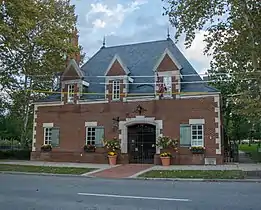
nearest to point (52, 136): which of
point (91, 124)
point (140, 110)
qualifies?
point (91, 124)

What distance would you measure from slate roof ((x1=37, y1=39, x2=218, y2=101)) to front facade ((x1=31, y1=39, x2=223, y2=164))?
0.22 ft

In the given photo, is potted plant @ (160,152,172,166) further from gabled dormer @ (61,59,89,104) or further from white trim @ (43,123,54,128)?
white trim @ (43,123,54,128)

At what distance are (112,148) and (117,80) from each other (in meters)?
4.93

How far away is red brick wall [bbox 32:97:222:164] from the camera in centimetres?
2125

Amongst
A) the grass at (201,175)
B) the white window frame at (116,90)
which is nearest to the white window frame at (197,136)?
the grass at (201,175)

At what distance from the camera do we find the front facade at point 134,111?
2147 cm

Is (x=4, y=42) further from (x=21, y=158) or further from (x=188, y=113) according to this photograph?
(x=188, y=113)

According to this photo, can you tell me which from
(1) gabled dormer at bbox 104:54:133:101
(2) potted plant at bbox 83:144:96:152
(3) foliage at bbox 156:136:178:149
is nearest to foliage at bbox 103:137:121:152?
(2) potted plant at bbox 83:144:96:152

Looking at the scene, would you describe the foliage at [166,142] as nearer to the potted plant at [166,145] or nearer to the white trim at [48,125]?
the potted plant at [166,145]

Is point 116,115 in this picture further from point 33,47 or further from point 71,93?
point 33,47

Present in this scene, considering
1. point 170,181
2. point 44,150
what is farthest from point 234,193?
point 44,150

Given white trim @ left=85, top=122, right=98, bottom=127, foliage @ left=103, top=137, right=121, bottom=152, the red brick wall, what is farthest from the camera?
white trim @ left=85, top=122, right=98, bottom=127

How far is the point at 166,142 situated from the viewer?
70.2 ft

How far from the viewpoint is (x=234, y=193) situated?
10.4 m
